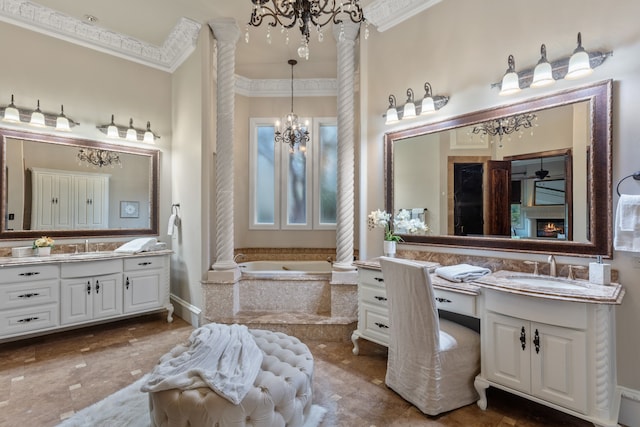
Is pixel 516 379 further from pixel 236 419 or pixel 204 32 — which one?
pixel 204 32

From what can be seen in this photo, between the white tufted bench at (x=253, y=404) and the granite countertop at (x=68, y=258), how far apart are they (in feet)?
7.61

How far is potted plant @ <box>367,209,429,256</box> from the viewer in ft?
10.2

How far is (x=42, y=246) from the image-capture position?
3.35 meters

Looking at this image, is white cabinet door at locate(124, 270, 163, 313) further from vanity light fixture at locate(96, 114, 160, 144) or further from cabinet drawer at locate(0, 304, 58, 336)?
vanity light fixture at locate(96, 114, 160, 144)

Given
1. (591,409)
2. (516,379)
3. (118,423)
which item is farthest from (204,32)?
(591,409)

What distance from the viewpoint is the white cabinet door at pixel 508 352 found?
76.8 inches

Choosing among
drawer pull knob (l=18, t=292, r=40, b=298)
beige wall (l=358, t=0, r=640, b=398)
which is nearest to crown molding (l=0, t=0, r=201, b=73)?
beige wall (l=358, t=0, r=640, b=398)

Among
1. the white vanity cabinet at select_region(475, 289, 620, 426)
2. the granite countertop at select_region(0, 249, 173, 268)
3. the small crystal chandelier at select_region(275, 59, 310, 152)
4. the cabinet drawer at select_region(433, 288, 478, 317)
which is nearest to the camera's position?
the white vanity cabinet at select_region(475, 289, 620, 426)

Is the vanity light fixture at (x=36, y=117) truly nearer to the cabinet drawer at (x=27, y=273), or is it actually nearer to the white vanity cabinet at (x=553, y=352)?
the cabinet drawer at (x=27, y=273)

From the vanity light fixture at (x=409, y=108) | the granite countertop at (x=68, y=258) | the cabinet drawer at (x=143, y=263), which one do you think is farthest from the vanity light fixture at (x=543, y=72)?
the cabinet drawer at (x=143, y=263)

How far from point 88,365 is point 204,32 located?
3611 millimetres

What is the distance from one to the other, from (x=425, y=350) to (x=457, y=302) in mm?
417

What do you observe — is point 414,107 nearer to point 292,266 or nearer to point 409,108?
point 409,108

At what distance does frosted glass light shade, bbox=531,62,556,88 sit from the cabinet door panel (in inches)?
64.3
